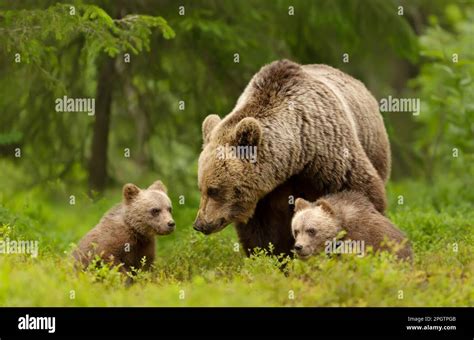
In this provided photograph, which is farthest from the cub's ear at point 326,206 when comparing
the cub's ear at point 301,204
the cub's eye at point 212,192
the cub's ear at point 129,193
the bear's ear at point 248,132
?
the cub's ear at point 129,193

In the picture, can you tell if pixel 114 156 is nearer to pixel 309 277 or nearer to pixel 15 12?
pixel 15 12

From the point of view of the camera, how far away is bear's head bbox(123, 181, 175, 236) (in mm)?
9992

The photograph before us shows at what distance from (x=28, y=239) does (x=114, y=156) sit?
569cm

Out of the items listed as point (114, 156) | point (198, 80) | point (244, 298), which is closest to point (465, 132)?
point (198, 80)

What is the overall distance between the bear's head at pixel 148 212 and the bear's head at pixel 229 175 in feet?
1.48

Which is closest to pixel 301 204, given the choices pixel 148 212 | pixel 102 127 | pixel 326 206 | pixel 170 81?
pixel 326 206

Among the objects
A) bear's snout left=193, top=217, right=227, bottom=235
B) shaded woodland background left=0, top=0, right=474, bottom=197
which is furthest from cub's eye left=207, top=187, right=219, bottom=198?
shaded woodland background left=0, top=0, right=474, bottom=197

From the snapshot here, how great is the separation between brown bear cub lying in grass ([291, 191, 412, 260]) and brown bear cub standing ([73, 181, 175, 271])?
59.3 inches

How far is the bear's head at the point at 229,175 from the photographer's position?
9.59 metres

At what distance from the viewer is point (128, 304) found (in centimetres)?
781

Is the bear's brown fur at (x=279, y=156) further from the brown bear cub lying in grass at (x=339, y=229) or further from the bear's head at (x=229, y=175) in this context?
the brown bear cub lying in grass at (x=339, y=229)

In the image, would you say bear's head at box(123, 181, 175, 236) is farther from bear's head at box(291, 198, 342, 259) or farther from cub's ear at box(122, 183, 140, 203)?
bear's head at box(291, 198, 342, 259)

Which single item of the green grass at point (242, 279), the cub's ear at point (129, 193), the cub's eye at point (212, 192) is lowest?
the green grass at point (242, 279)

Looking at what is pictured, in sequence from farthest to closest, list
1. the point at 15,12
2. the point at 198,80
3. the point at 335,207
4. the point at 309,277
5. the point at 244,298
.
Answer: the point at 198,80, the point at 15,12, the point at 335,207, the point at 309,277, the point at 244,298
